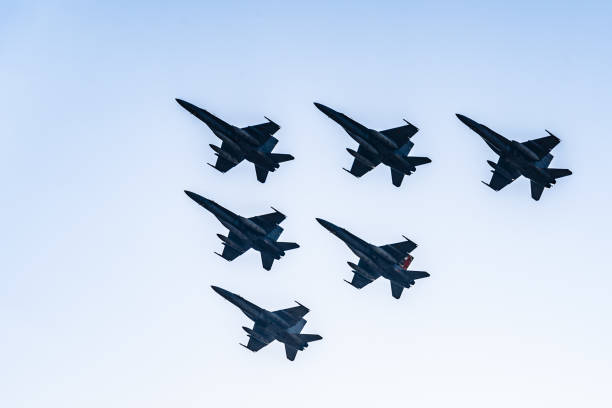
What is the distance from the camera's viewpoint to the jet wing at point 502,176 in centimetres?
8169

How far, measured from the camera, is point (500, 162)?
8156 centimetres

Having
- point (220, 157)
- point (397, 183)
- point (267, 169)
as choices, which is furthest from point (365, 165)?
point (220, 157)

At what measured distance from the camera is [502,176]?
8306 centimetres

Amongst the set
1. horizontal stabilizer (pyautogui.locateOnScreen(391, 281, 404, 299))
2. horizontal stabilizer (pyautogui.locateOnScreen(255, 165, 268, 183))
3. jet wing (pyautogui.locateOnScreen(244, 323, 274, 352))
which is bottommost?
jet wing (pyautogui.locateOnScreen(244, 323, 274, 352))

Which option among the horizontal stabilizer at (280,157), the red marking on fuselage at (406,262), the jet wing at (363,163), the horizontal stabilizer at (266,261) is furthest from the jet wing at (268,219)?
the red marking on fuselage at (406,262)

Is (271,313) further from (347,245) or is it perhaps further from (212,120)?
(212,120)

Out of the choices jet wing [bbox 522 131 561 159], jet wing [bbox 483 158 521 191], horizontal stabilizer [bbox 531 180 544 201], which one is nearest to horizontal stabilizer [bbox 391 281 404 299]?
jet wing [bbox 483 158 521 191]

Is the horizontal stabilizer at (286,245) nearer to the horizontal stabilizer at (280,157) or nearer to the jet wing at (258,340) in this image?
the horizontal stabilizer at (280,157)

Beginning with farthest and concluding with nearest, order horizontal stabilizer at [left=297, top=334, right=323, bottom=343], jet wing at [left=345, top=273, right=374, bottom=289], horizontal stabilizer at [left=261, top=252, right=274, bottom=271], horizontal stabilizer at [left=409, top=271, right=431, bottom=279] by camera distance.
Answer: jet wing at [left=345, top=273, right=374, bottom=289] → horizontal stabilizer at [left=261, top=252, right=274, bottom=271] → horizontal stabilizer at [left=409, top=271, right=431, bottom=279] → horizontal stabilizer at [left=297, top=334, right=323, bottom=343]

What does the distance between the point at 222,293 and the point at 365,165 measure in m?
21.1

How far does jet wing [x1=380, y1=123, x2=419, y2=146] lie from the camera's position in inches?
3191

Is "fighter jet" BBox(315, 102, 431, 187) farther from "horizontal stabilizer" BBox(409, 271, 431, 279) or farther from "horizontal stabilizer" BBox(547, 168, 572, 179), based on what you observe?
"horizontal stabilizer" BBox(547, 168, 572, 179)

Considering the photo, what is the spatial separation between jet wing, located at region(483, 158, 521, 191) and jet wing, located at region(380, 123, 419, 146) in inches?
378

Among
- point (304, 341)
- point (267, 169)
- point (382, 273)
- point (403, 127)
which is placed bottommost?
point (304, 341)
